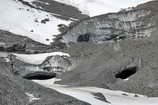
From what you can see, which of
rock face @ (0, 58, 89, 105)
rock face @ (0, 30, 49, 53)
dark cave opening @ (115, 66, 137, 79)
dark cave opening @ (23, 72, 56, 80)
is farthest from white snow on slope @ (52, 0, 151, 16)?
rock face @ (0, 58, 89, 105)

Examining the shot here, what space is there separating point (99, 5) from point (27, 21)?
22995 mm

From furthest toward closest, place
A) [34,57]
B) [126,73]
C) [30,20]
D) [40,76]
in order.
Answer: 1. [30,20]
2. [34,57]
3. [40,76]
4. [126,73]

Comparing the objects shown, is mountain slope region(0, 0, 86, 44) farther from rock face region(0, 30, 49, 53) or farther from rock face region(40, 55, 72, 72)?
rock face region(40, 55, 72, 72)

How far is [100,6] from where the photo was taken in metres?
73.8

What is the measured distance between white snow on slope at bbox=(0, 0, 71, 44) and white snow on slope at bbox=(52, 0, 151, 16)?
14.8 m

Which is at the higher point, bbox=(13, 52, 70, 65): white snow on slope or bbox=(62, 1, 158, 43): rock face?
bbox=(62, 1, 158, 43): rock face

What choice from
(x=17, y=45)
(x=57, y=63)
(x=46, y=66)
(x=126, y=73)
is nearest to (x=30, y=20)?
(x=17, y=45)

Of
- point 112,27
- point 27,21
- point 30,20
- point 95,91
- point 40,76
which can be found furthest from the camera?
point 30,20

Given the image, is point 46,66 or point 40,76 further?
point 46,66

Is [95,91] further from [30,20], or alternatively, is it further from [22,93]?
[30,20]

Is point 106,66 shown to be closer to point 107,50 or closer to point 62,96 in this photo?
point 107,50

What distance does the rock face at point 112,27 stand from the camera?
1673 inches

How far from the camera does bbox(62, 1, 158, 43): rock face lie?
42.5 m

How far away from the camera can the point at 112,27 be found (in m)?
44.1
